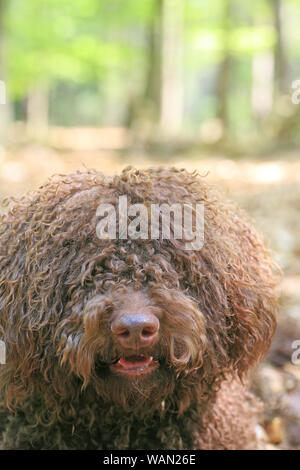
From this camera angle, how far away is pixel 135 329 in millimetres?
1950

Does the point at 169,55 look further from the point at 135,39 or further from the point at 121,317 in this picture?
the point at 121,317

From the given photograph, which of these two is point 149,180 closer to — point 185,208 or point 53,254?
point 185,208

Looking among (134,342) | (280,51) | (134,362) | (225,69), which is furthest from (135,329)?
(225,69)

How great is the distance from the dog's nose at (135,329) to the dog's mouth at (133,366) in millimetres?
168

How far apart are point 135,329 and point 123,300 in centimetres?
14

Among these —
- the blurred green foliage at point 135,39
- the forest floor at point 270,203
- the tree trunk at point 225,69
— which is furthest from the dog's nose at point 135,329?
the tree trunk at point 225,69

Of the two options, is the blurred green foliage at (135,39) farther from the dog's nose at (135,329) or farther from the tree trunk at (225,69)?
the dog's nose at (135,329)

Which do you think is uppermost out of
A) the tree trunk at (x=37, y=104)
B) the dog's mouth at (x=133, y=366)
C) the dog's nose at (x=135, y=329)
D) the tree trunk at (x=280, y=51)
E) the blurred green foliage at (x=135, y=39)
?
the tree trunk at (x=37, y=104)

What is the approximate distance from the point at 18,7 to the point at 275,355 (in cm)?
1792

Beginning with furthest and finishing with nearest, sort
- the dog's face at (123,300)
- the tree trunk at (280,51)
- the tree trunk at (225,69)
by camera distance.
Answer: the tree trunk at (225,69)
the tree trunk at (280,51)
the dog's face at (123,300)

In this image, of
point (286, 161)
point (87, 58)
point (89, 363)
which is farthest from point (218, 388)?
point (87, 58)

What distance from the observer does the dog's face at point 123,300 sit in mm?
2078

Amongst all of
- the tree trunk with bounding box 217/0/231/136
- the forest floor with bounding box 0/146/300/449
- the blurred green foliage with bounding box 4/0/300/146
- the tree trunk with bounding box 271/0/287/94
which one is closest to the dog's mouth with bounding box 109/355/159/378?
the forest floor with bounding box 0/146/300/449

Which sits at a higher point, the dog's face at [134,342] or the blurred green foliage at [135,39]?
the blurred green foliage at [135,39]
